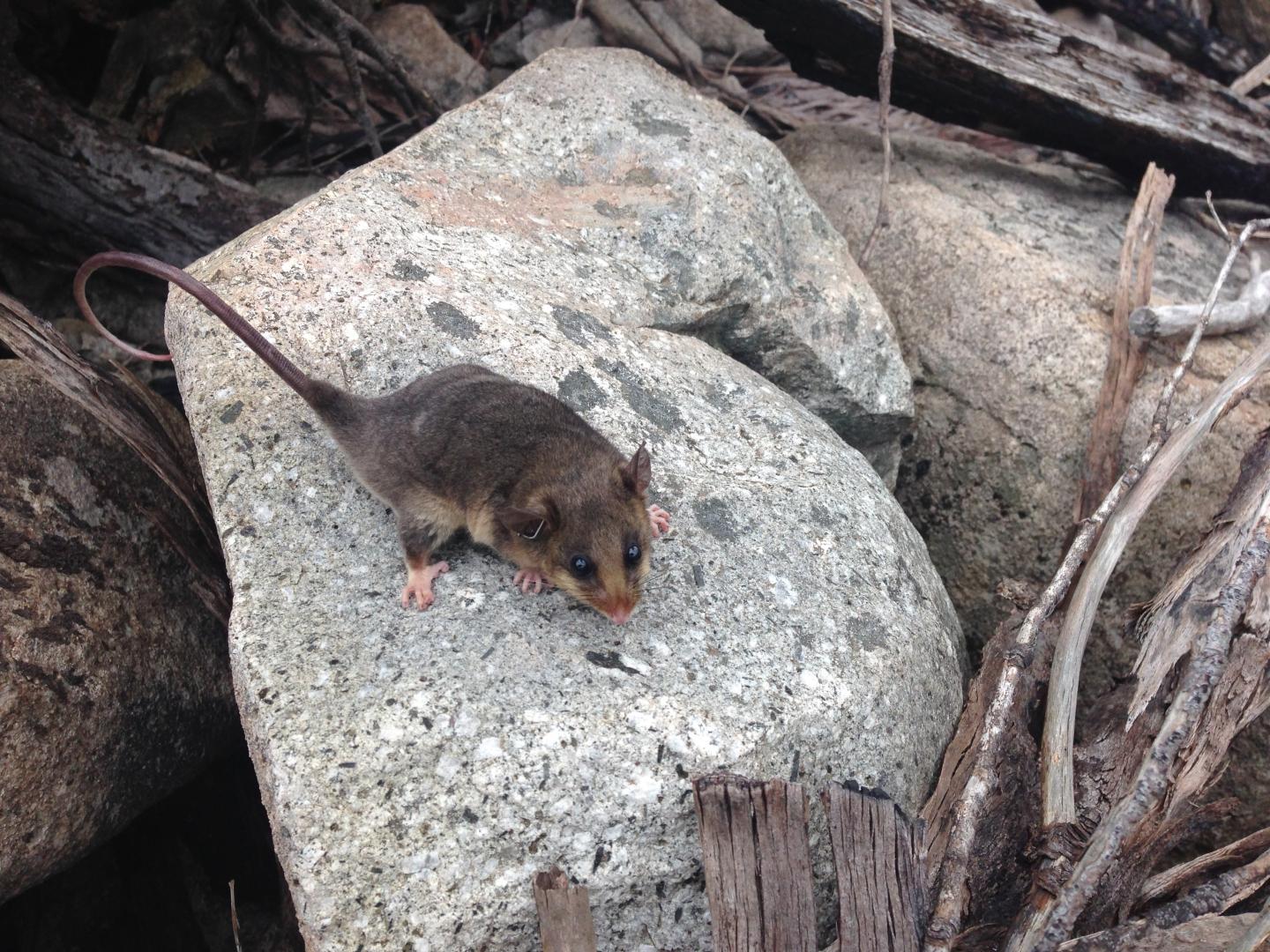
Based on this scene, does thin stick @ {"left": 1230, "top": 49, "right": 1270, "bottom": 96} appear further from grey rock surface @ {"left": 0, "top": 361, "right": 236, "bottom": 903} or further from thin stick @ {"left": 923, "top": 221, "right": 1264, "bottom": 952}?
grey rock surface @ {"left": 0, "top": 361, "right": 236, "bottom": 903}

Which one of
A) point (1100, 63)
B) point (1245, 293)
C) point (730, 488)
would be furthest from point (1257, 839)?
point (1100, 63)

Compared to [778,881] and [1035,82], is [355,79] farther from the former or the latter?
[778,881]

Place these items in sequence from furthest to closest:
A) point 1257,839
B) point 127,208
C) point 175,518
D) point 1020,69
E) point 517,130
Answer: point 1020,69, point 127,208, point 517,130, point 175,518, point 1257,839

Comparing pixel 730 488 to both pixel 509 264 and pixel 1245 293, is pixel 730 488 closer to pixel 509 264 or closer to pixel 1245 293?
pixel 509 264

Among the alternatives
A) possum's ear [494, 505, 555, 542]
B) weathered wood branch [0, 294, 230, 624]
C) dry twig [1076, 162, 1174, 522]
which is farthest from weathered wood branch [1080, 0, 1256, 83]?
weathered wood branch [0, 294, 230, 624]

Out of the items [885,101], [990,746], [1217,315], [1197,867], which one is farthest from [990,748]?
[885,101]
